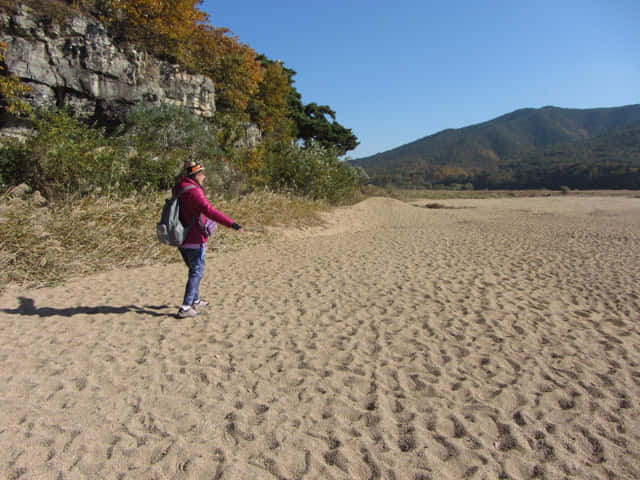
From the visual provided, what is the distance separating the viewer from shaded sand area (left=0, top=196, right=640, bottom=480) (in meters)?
2.49

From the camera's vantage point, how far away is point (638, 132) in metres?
119

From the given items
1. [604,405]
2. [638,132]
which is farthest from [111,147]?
[638,132]

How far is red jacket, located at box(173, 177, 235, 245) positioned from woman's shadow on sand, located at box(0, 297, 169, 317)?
5.03 ft

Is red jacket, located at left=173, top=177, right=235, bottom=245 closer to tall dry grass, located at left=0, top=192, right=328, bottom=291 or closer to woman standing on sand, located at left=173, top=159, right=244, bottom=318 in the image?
woman standing on sand, located at left=173, top=159, right=244, bottom=318

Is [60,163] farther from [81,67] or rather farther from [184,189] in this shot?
[184,189]

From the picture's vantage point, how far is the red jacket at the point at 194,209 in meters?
4.35

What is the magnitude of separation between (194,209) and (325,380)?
8.52ft

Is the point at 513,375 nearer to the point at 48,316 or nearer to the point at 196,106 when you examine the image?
the point at 48,316


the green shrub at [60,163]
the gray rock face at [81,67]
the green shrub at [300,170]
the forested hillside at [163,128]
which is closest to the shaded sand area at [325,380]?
the green shrub at [60,163]

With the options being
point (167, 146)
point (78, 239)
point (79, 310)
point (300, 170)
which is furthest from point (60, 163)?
point (300, 170)

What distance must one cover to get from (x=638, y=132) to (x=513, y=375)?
161655 millimetres

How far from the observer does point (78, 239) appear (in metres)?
7.63

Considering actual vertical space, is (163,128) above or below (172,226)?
above

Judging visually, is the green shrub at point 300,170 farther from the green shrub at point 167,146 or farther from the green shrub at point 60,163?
the green shrub at point 60,163
